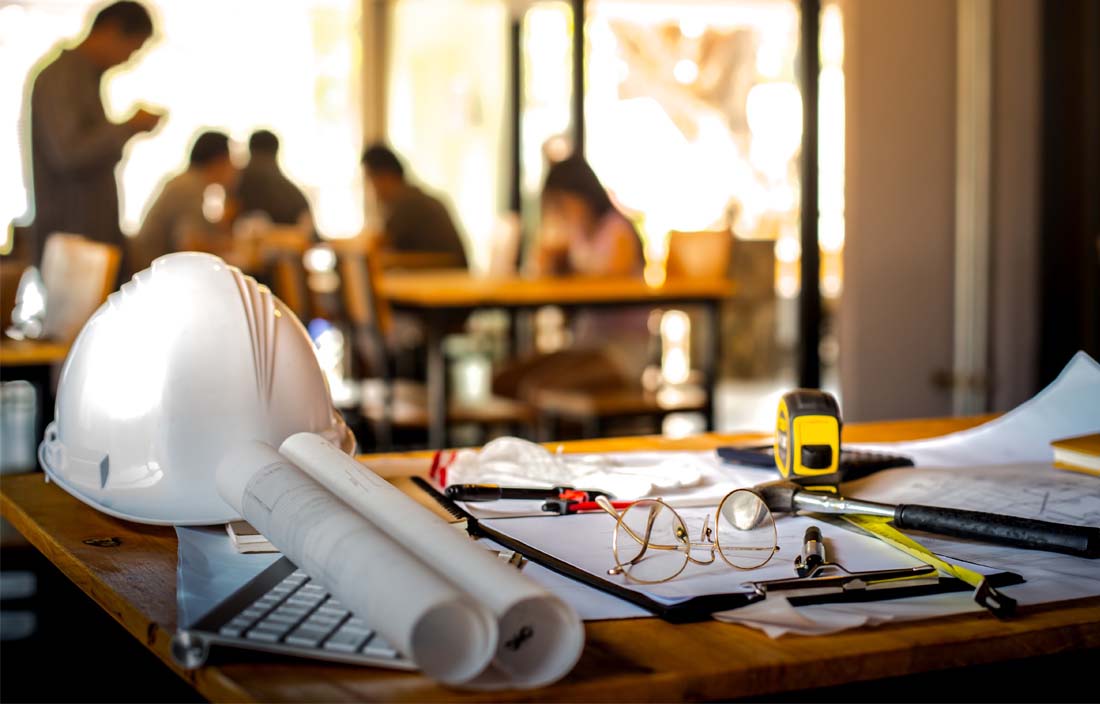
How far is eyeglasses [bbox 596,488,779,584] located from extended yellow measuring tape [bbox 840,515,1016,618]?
9 cm

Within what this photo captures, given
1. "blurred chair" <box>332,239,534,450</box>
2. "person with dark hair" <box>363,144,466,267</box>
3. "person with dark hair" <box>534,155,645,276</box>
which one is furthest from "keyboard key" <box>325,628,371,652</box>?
"person with dark hair" <box>363,144,466,267</box>

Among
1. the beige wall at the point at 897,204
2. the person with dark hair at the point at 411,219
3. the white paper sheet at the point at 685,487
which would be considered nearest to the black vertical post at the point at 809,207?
the beige wall at the point at 897,204

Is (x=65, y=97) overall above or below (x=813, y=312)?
above

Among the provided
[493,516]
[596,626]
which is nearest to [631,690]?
[596,626]

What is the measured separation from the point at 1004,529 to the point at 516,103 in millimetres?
7564

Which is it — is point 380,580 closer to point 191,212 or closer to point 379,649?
point 379,649

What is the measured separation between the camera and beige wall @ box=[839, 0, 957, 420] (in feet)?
16.2

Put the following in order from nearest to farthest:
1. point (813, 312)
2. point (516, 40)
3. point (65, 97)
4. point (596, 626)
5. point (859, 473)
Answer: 1. point (596, 626)
2. point (859, 473)
3. point (65, 97)
4. point (813, 312)
5. point (516, 40)

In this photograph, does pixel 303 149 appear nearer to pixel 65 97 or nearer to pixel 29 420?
pixel 29 420

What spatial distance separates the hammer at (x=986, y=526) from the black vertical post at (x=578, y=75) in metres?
6.44

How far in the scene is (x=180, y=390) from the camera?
100cm

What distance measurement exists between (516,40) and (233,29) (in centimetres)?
293

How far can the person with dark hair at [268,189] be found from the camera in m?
7.98

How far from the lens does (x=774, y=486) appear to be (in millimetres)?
1078
